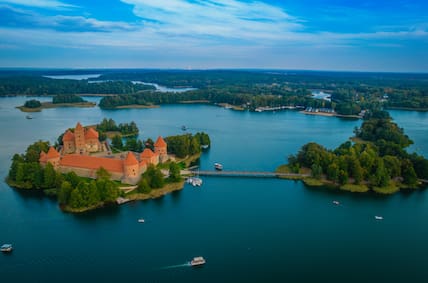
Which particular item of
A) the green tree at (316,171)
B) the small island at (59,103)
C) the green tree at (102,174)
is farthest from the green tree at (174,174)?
the small island at (59,103)

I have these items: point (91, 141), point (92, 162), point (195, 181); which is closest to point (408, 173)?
point (195, 181)

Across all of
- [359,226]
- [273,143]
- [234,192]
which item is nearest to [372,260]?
[359,226]

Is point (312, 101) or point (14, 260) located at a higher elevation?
point (312, 101)

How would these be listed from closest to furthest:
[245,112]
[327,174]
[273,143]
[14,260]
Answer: [14,260] < [327,174] < [273,143] < [245,112]

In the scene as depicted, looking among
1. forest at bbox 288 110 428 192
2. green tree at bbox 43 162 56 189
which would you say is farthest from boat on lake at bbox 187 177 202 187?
green tree at bbox 43 162 56 189

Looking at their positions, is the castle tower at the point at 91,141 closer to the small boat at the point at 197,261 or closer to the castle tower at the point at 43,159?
the castle tower at the point at 43,159

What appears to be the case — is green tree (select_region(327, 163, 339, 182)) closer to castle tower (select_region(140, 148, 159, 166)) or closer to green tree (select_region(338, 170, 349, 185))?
green tree (select_region(338, 170, 349, 185))

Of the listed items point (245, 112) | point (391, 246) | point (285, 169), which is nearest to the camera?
point (391, 246)

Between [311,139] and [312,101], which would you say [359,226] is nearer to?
[311,139]
